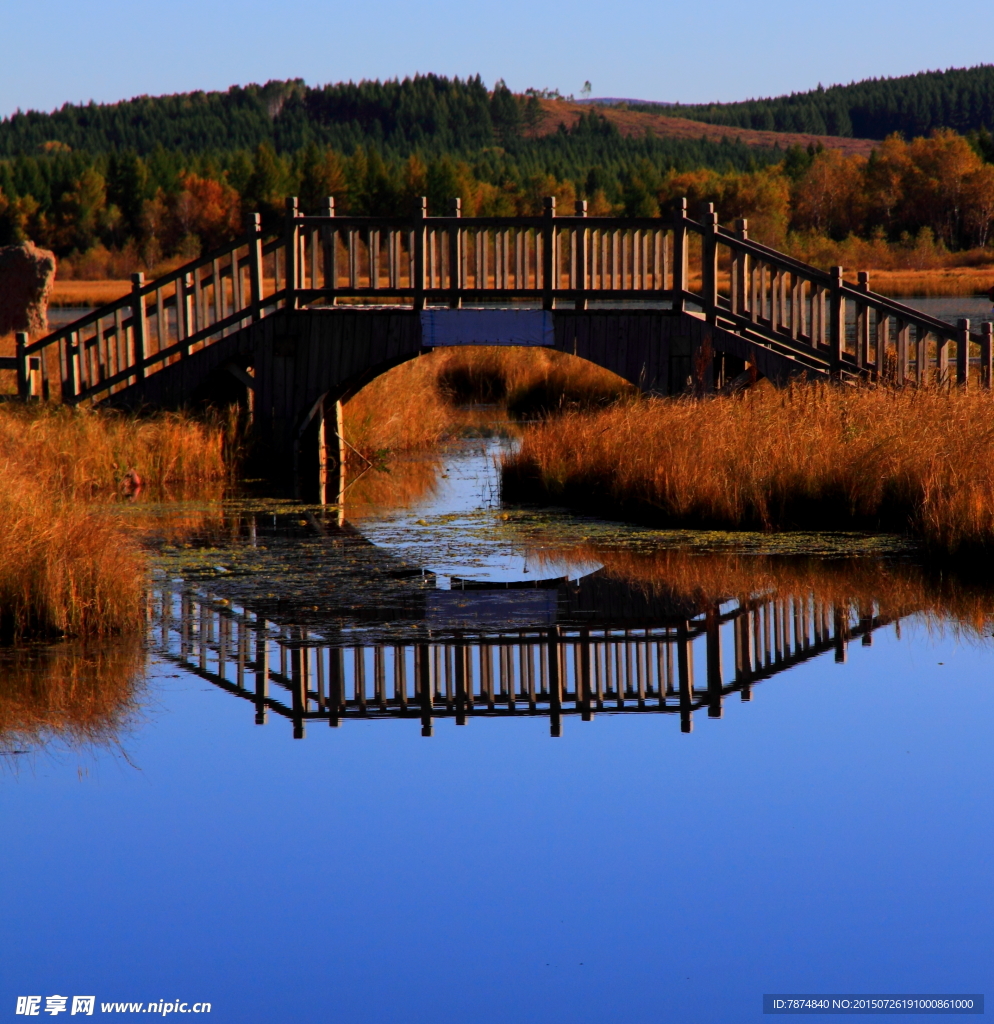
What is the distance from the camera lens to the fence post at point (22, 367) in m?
17.6

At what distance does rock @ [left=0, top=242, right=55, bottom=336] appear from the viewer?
26.4 m

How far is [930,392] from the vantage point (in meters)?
14.4

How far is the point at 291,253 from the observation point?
16.8 meters

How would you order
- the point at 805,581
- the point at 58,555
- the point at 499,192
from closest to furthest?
the point at 58,555
the point at 805,581
the point at 499,192

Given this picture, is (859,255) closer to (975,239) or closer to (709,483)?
(975,239)

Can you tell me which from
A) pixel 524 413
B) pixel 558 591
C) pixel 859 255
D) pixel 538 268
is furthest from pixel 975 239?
pixel 558 591

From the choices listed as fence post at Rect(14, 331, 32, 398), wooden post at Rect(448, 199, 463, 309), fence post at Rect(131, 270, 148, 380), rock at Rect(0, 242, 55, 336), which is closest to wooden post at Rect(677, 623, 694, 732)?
wooden post at Rect(448, 199, 463, 309)

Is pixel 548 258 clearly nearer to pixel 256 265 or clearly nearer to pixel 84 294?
pixel 256 265

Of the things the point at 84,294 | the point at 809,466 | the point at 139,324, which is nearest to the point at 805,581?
the point at 809,466

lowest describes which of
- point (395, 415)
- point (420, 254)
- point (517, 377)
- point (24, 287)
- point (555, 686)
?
point (555, 686)

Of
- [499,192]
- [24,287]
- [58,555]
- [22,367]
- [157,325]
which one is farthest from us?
[499,192]

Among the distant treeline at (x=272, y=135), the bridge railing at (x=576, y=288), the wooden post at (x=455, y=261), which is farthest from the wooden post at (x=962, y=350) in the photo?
the distant treeline at (x=272, y=135)

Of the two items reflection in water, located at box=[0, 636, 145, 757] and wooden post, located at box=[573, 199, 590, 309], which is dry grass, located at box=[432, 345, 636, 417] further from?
reflection in water, located at box=[0, 636, 145, 757]

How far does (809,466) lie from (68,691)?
7.00 m
